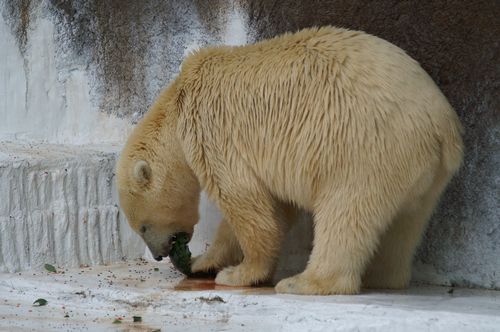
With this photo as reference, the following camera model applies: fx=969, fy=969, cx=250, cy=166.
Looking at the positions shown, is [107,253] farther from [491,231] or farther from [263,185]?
[491,231]

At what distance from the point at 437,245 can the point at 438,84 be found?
920 mm

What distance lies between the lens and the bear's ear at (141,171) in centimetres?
548

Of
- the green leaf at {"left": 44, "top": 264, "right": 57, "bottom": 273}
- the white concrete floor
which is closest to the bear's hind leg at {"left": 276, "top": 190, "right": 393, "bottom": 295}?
the white concrete floor

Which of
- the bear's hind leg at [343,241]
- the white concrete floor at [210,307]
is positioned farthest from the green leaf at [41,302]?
the bear's hind leg at [343,241]

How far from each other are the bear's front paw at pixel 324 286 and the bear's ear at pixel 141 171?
1.12 meters

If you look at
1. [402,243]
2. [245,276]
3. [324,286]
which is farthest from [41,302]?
[402,243]

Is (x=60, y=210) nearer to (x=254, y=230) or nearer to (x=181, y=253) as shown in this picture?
(x=181, y=253)

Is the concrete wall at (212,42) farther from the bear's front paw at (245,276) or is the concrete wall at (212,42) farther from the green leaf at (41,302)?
the green leaf at (41,302)

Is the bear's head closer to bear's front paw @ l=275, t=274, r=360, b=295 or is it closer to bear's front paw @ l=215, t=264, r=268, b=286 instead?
bear's front paw @ l=215, t=264, r=268, b=286

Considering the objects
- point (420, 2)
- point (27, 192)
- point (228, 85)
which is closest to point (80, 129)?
point (27, 192)

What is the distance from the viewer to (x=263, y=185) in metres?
5.25

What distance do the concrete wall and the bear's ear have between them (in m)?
0.79

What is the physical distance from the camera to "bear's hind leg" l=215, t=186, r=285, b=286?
5238 mm

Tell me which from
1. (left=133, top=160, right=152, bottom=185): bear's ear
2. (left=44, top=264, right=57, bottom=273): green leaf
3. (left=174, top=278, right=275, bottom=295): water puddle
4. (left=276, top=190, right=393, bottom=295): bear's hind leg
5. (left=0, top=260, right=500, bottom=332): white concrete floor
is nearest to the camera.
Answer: (left=0, top=260, right=500, bottom=332): white concrete floor
